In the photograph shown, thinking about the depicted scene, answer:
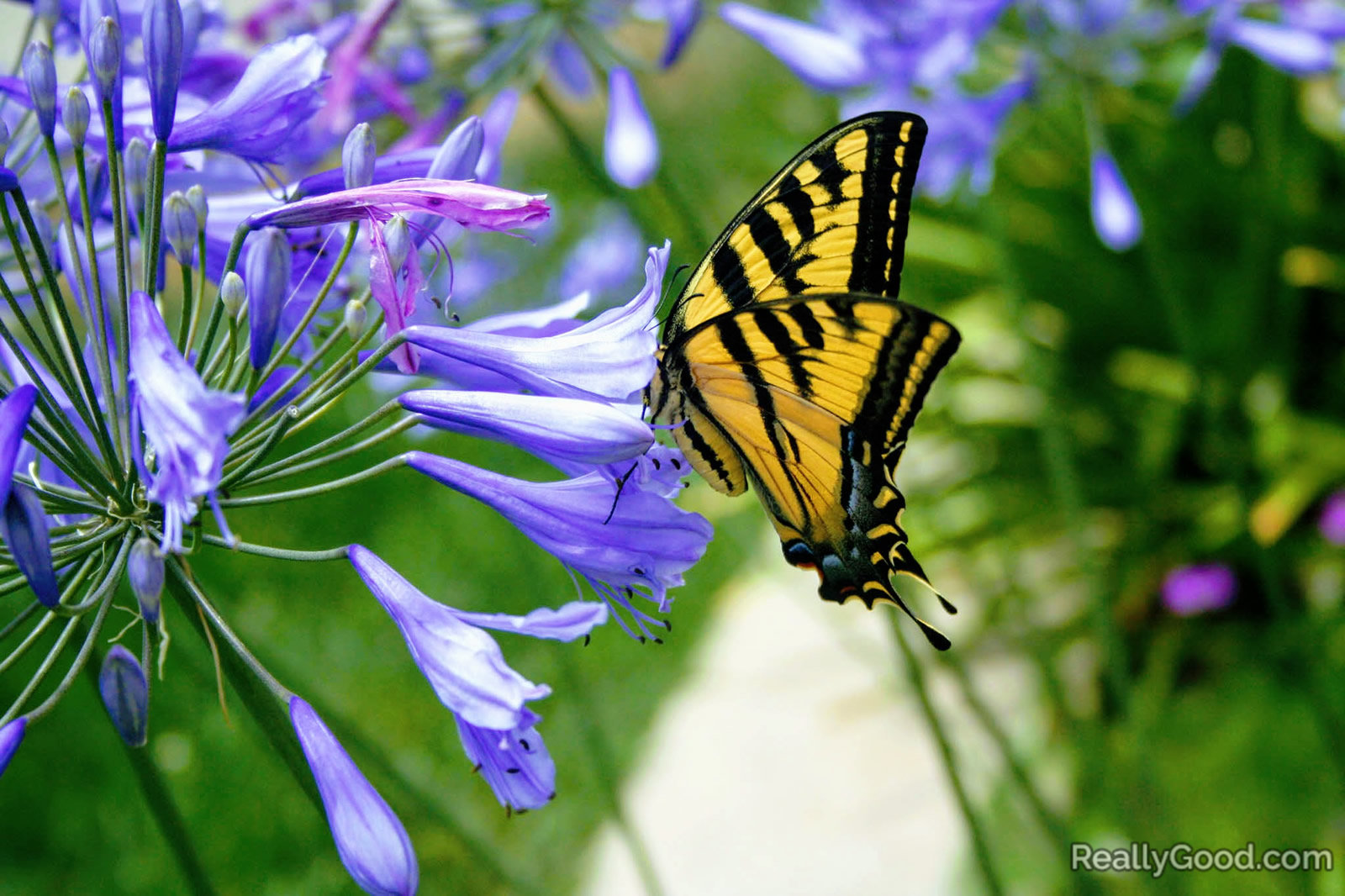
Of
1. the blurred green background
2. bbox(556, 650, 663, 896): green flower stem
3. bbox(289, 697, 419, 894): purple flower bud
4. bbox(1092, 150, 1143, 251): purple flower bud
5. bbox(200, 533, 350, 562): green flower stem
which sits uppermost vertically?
bbox(200, 533, 350, 562): green flower stem

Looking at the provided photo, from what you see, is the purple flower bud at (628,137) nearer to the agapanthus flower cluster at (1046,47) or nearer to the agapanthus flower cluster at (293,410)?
the agapanthus flower cluster at (1046,47)

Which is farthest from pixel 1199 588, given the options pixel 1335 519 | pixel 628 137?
pixel 628 137

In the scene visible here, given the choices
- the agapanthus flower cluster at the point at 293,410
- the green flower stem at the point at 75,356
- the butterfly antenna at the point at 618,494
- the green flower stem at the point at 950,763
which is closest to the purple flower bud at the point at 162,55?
the agapanthus flower cluster at the point at 293,410

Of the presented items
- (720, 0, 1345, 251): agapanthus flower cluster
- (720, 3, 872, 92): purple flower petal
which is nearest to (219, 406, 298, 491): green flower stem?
(720, 3, 872, 92): purple flower petal

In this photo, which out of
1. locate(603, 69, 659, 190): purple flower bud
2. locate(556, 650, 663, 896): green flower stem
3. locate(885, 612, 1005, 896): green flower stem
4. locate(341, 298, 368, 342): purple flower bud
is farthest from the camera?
locate(603, 69, 659, 190): purple flower bud

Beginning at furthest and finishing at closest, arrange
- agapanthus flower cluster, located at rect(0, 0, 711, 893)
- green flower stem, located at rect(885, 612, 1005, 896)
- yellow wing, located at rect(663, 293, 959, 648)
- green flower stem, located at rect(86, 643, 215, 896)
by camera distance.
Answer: green flower stem, located at rect(885, 612, 1005, 896)
yellow wing, located at rect(663, 293, 959, 648)
green flower stem, located at rect(86, 643, 215, 896)
agapanthus flower cluster, located at rect(0, 0, 711, 893)

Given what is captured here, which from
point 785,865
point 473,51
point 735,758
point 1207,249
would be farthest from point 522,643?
point 1207,249

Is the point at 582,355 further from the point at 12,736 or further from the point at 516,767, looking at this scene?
the point at 12,736

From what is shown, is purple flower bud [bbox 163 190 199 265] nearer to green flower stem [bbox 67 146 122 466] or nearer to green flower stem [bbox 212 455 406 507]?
green flower stem [bbox 67 146 122 466]
